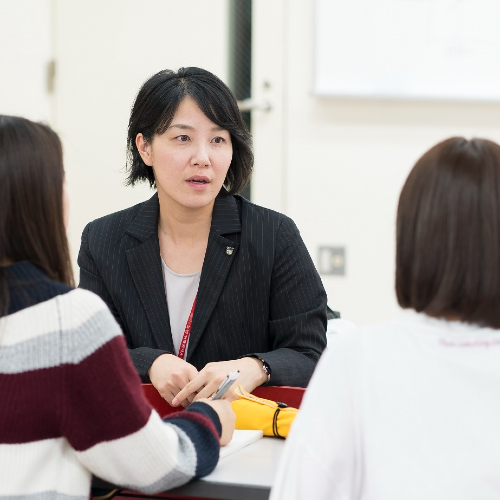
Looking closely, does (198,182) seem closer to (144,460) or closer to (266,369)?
(266,369)

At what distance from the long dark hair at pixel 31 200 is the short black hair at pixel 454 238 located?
1.61ft

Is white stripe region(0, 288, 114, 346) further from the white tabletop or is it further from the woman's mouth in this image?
the woman's mouth

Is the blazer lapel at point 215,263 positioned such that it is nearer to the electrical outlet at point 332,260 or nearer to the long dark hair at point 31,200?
the long dark hair at point 31,200

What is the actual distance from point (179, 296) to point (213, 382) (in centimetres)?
45

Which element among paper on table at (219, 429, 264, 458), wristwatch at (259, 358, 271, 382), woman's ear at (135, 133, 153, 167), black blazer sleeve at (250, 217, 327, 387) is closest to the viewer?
paper on table at (219, 429, 264, 458)

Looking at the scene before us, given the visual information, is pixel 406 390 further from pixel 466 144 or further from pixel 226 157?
pixel 226 157

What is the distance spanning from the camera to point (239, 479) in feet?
3.79

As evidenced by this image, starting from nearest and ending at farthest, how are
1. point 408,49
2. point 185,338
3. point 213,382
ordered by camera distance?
point 213,382, point 185,338, point 408,49

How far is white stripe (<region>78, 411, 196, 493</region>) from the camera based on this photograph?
110 centimetres

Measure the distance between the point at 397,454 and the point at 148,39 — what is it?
9.68 feet

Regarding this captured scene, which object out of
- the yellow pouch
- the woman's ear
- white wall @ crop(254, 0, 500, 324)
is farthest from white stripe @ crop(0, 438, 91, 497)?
white wall @ crop(254, 0, 500, 324)

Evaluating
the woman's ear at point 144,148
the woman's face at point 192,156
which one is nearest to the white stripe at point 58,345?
the woman's face at point 192,156

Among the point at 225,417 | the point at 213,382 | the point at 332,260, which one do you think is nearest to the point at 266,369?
the point at 213,382

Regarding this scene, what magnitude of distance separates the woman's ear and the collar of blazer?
0.45ft
